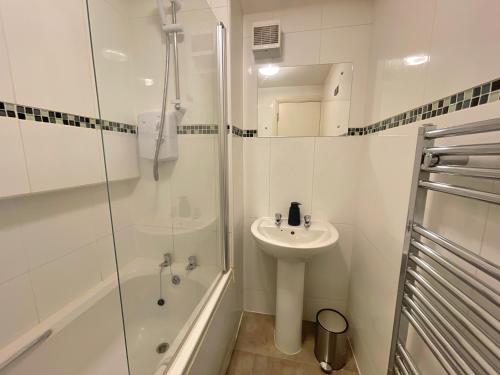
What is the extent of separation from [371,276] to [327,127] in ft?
3.08

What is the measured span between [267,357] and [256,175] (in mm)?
1220

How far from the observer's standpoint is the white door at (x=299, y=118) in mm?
1407

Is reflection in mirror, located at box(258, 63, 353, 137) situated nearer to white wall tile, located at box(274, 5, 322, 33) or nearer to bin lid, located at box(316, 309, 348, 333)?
white wall tile, located at box(274, 5, 322, 33)

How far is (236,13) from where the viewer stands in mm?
1258

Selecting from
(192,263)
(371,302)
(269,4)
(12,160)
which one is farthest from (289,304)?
(269,4)

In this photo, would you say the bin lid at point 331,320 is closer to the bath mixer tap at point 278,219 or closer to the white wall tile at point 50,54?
the bath mixer tap at point 278,219

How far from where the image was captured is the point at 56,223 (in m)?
1.01

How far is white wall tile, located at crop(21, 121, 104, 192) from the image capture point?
852mm

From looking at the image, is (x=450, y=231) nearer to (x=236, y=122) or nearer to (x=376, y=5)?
(x=236, y=122)

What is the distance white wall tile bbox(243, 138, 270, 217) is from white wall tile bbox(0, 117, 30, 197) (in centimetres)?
113

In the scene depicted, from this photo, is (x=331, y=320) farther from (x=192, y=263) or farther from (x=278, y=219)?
(x=192, y=263)

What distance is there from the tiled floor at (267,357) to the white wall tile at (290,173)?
901 millimetres

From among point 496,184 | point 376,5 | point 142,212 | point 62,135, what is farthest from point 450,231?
point 62,135

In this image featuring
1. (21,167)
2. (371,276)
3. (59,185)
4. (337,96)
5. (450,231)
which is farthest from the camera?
(337,96)
